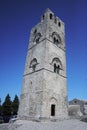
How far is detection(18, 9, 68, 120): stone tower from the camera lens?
1497 centimetres

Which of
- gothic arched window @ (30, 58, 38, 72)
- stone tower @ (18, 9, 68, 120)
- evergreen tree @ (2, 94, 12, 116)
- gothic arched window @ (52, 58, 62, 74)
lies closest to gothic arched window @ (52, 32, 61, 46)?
stone tower @ (18, 9, 68, 120)

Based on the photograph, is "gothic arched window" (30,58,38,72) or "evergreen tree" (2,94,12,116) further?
"evergreen tree" (2,94,12,116)

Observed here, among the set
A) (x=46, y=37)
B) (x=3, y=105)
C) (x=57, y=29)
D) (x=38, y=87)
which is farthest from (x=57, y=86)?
(x=3, y=105)

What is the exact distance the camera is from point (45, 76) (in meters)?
15.8

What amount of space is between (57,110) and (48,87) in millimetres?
3212

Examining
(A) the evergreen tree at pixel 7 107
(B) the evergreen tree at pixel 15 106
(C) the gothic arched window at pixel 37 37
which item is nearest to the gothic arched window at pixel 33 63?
(C) the gothic arched window at pixel 37 37

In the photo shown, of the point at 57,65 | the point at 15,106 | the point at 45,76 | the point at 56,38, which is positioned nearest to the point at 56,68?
the point at 57,65

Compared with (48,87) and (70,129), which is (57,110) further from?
(70,129)

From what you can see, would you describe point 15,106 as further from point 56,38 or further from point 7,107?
point 56,38

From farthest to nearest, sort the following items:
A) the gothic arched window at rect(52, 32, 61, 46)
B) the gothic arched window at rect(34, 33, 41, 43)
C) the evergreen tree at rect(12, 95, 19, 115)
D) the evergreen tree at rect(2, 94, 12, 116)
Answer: the evergreen tree at rect(12, 95, 19, 115), the evergreen tree at rect(2, 94, 12, 116), the gothic arched window at rect(34, 33, 41, 43), the gothic arched window at rect(52, 32, 61, 46)

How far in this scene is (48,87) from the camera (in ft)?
51.4

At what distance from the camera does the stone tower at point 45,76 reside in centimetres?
1497

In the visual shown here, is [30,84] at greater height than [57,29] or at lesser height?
lesser

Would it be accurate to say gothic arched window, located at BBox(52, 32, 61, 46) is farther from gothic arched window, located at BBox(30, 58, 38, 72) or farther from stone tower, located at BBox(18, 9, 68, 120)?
gothic arched window, located at BBox(30, 58, 38, 72)
